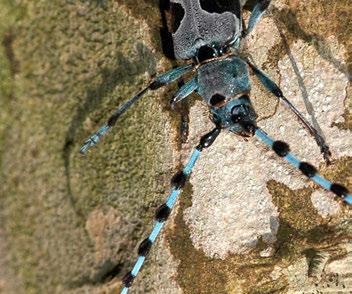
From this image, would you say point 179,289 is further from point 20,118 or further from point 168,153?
point 20,118

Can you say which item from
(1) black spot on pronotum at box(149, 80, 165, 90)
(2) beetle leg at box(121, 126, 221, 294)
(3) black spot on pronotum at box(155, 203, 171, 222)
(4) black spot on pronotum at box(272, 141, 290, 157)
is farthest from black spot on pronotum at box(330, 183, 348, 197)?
(1) black spot on pronotum at box(149, 80, 165, 90)

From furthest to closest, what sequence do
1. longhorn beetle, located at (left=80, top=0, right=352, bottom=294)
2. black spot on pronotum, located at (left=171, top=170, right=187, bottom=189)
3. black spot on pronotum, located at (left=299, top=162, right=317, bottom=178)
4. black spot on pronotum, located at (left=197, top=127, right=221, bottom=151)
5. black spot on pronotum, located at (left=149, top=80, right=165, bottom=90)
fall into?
black spot on pronotum, located at (left=149, top=80, right=165, bottom=90) → black spot on pronotum, located at (left=171, top=170, right=187, bottom=189) → black spot on pronotum, located at (left=197, top=127, right=221, bottom=151) → longhorn beetle, located at (left=80, top=0, right=352, bottom=294) → black spot on pronotum, located at (left=299, top=162, right=317, bottom=178)

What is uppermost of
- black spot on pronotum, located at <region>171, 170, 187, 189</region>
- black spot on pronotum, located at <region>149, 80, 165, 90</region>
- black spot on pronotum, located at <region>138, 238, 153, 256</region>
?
black spot on pronotum, located at <region>149, 80, 165, 90</region>

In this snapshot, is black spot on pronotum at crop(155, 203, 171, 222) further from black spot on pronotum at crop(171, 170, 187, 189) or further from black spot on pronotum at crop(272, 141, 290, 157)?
black spot on pronotum at crop(272, 141, 290, 157)

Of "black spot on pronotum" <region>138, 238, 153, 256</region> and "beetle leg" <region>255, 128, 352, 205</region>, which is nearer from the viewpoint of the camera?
"beetle leg" <region>255, 128, 352, 205</region>

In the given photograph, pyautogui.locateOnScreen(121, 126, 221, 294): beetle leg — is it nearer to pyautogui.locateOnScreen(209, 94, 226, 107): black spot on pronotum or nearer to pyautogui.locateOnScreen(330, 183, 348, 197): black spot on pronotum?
pyautogui.locateOnScreen(209, 94, 226, 107): black spot on pronotum

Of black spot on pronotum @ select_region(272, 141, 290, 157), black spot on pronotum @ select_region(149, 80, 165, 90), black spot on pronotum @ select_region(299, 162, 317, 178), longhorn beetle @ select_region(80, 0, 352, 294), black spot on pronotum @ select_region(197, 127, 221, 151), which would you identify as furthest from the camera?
black spot on pronotum @ select_region(149, 80, 165, 90)

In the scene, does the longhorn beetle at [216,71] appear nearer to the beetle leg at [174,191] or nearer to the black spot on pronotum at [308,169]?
the beetle leg at [174,191]

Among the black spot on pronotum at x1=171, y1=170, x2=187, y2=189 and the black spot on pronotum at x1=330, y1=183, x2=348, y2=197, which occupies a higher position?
the black spot on pronotum at x1=171, y1=170, x2=187, y2=189
